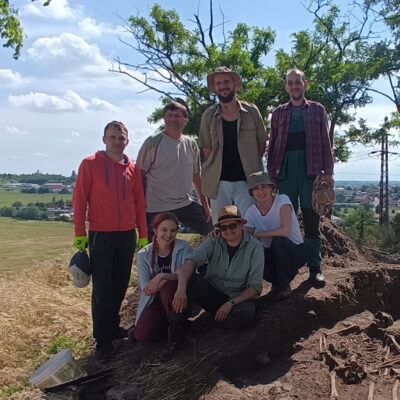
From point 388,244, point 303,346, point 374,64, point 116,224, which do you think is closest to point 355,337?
point 303,346

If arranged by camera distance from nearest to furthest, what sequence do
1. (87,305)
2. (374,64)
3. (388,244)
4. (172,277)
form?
1. (172,277)
2. (87,305)
3. (388,244)
4. (374,64)

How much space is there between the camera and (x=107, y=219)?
395 centimetres

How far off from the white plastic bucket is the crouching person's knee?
1378mm

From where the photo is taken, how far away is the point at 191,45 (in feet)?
63.9

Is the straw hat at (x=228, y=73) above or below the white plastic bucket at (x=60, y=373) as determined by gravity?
above

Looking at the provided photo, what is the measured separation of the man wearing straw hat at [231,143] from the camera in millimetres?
Answer: 4555

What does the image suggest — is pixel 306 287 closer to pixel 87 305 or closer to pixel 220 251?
pixel 220 251

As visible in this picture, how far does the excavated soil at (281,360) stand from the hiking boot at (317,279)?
0.25 ft

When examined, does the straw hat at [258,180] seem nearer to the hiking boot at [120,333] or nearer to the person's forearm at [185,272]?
the person's forearm at [185,272]

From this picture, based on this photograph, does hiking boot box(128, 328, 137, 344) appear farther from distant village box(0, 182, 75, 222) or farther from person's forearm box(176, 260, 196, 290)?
distant village box(0, 182, 75, 222)

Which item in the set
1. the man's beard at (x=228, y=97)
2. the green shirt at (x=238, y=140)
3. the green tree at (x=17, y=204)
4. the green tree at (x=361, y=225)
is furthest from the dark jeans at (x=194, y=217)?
the green tree at (x=17, y=204)

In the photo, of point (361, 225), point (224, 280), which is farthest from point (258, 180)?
point (361, 225)

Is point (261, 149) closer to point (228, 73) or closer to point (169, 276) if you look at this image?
point (228, 73)

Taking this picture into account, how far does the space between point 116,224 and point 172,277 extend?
2.30 feet
